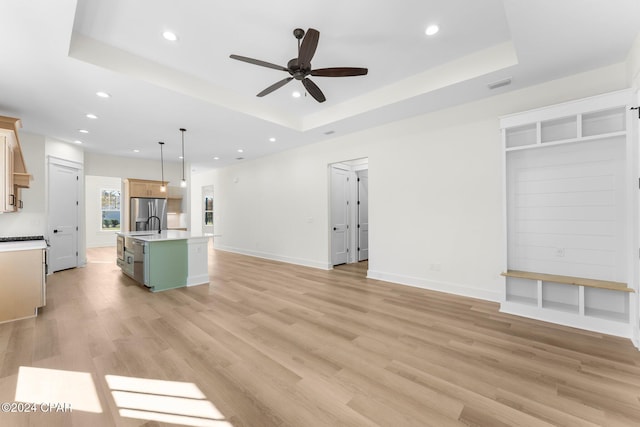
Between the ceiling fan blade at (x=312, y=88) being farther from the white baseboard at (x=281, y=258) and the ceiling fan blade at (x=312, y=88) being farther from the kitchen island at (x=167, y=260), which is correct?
the white baseboard at (x=281, y=258)

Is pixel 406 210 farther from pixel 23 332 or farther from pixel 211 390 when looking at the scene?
pixel 23 332

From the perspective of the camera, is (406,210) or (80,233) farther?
(80,233)

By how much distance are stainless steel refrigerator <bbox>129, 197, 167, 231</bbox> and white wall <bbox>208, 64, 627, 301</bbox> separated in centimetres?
440

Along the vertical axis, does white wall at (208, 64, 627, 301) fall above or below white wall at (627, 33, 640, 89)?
below

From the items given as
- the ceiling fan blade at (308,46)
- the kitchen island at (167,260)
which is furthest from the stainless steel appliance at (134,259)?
the ceiling fan blade at (308,46)

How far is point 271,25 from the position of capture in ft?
8.95

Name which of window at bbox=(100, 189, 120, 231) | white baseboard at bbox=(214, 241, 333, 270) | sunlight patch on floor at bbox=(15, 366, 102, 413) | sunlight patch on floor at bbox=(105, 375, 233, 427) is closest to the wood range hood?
sunlight patch on floor at bbox=(15, 366, 102, 413)

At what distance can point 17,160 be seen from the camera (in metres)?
4.12

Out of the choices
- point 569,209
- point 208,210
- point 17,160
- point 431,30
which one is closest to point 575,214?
point 569,209

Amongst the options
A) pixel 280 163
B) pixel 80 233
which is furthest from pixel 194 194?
pixel 280 163

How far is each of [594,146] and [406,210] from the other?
8.07 feet

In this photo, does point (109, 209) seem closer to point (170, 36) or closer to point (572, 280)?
point (170, 36)

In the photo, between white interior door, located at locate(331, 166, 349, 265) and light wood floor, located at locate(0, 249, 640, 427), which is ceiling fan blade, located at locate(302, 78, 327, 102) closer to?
light wood floor, located at locate(0, 249, 640, 427)

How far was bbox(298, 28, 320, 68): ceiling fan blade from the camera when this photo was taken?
2232 mm
